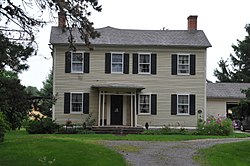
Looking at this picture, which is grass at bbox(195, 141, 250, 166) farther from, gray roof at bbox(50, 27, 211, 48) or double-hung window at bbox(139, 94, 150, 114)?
gray roof at bbox(50, 27, 211, 48)

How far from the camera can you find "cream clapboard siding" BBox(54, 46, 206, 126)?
2878cm

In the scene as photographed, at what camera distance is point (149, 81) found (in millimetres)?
29422

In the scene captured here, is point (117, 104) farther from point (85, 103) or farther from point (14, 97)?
point (14, 97)

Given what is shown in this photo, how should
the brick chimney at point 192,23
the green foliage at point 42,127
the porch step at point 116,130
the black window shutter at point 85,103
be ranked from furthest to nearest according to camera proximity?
the brick chimney at point 192,23, the black window shutter at point 85,103, the porch step at point 116,130, the green foliage at point 42,127

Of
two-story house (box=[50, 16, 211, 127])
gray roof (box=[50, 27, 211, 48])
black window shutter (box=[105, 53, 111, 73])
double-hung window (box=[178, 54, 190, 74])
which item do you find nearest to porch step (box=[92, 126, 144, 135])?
two-story house (box=[50, 16, 211, 127])

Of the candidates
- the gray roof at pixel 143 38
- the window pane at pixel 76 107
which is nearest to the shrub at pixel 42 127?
the window pane at pixel 76 107

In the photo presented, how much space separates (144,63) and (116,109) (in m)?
3.73

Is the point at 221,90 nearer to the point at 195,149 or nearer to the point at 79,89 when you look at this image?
the point at 79,89

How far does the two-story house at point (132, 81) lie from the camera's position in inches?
1133

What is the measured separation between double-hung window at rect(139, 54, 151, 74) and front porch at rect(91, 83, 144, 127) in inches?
52.5

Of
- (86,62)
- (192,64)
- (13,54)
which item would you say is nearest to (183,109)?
(192,64)

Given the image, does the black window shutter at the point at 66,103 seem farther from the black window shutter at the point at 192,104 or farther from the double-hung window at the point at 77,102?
the black window shutter at the point at 192,104

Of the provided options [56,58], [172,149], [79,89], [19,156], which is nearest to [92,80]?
[79,89]

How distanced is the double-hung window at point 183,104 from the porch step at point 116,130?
11.9 ft
